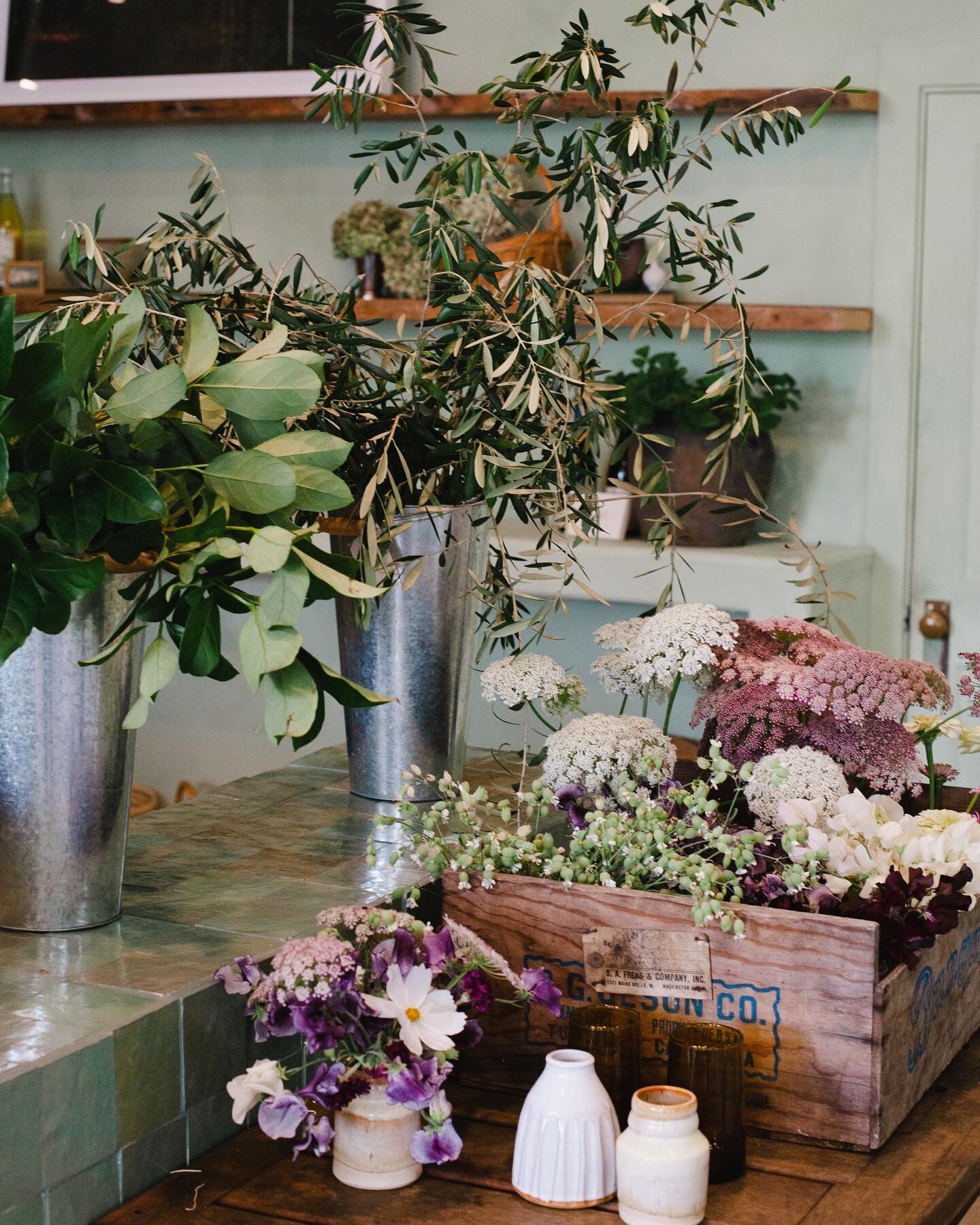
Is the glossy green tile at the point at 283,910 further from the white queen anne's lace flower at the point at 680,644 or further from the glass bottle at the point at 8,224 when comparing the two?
the glass bottle at the point at 8,224

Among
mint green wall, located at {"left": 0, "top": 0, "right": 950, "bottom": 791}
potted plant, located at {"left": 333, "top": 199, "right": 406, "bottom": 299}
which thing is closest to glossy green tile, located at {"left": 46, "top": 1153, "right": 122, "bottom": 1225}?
mint green wall, located at {"left": 0, "top": 0, "right": 950, "bottom": 791}

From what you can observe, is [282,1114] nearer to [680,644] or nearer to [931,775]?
[680,644]

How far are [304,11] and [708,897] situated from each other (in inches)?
106

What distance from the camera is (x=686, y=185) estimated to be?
299 cm

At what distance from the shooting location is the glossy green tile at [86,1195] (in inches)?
30.5

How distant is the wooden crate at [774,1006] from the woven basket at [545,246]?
6.55 feet

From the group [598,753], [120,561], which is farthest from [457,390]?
[120,561]

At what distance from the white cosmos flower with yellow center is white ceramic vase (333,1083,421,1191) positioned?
48 millimetres

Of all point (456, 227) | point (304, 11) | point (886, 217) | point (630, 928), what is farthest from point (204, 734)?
point (630, 928)

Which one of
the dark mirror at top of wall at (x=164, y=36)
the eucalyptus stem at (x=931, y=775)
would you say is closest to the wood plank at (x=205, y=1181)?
the eucalyptus stem at (x=931, y=775)

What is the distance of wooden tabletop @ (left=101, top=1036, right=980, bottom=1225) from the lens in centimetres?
83

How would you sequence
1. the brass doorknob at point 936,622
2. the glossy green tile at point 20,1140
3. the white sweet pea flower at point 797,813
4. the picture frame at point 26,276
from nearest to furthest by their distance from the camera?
the glossy green tile at point 20,1140 → the white sweet pea flower at point 797,813 → the brass doorknob at point 936,622 → the picture frame at point 26,276

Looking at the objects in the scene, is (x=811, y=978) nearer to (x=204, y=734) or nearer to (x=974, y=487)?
(x=974, y=487)

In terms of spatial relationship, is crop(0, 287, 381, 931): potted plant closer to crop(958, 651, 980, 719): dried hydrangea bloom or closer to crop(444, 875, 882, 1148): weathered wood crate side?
crop(444, 875, 882, 1148): weathered wood crate side
